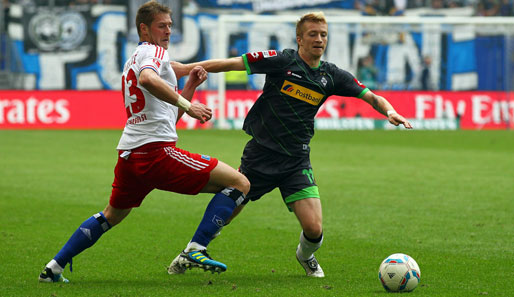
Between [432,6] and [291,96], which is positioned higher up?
[291,96]

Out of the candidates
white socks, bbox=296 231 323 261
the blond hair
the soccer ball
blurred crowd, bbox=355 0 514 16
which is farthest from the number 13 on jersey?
blurred crowd, bbox=355 0 514 16

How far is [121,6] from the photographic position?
38281mm

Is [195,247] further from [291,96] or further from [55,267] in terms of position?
[291,96]

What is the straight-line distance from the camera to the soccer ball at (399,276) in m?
6.11

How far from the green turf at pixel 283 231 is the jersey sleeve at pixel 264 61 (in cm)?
159

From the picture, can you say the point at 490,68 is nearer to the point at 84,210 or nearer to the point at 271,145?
the point at 84,210

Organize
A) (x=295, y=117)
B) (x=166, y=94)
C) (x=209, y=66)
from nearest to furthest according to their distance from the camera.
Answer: (x=166, y=94)
(x=209, y=66)
(x=295, y=117)

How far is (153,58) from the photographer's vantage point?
20.1 ft

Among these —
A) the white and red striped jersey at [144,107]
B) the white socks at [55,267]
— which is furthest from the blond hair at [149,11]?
the white socks at [55,267]

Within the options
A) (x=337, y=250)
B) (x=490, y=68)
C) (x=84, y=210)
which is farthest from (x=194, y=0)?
(x=337, y=250)

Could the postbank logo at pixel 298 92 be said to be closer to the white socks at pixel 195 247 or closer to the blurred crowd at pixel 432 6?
the white socks at pixel 195 247

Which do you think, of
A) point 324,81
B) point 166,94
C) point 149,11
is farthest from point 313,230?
point 149,11

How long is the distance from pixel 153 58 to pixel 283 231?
12.2 feet

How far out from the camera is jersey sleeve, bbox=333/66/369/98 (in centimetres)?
716
